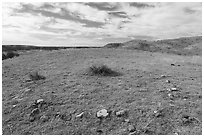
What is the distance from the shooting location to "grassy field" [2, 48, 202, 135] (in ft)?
14.4

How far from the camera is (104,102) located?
17.7 feet

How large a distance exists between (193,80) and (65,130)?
499cm

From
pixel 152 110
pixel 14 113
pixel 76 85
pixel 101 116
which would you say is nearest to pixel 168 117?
pixel 152 110

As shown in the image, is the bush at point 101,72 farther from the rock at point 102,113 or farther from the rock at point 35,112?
the rock at point 35,112

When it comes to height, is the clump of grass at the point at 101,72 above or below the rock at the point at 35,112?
above

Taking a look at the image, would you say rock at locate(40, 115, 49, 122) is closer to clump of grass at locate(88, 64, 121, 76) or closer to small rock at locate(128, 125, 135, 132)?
small rock at locate(128, 125, 135, 132)

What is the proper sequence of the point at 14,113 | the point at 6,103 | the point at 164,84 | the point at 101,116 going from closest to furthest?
the point at 101,116, the point at 14,113, the point at 6,103, the point at 164,84

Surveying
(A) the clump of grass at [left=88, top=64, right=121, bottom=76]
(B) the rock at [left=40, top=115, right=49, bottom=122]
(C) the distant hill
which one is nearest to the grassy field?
(B) the rock at [left=40, top=115, right=49, bottom=122]

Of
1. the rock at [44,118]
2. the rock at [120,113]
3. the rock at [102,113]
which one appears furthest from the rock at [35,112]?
the rock at [120,113]

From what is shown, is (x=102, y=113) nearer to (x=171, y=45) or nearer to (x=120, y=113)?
(x=120, y=113)

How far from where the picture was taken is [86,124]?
4.48m

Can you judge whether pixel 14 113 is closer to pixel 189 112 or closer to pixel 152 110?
pixel 152 110

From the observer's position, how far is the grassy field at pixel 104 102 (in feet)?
14.4

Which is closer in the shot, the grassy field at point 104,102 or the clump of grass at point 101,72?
the grassy field at point 104,102
